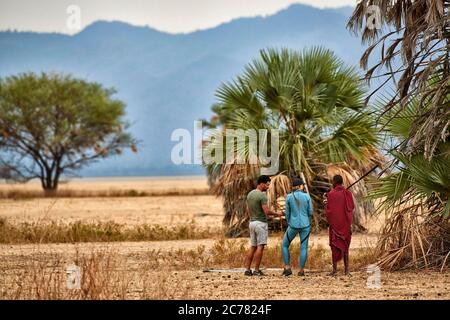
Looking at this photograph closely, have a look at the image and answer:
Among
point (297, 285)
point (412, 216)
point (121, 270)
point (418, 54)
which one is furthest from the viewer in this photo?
point (121, 270)

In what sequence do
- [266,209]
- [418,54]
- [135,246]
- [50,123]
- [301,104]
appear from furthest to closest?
[50,123] → [301,104] → [135,246] → [418,54] → [266,209]

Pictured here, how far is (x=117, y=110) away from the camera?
71.8m

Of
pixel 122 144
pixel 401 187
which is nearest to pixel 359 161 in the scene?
pixel 401 187

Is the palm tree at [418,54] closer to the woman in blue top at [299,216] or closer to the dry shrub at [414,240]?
the dry shrub at [414,240]

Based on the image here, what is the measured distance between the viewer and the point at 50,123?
66312 mm

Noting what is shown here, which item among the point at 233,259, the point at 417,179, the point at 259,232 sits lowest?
the point at 233,259

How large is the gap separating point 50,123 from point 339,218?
52609mm

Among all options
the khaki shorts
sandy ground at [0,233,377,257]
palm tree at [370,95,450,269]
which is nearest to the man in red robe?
palm tree at [370,95,450,269]

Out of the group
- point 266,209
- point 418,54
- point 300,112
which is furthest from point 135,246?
point 418,54

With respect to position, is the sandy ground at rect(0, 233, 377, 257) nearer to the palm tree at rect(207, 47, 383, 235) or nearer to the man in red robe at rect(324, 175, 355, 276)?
the palm tree at rect(207, 47, 383, 235)

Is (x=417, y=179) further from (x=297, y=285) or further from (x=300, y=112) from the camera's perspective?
(x=300, y=112)

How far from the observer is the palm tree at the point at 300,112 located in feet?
76.7

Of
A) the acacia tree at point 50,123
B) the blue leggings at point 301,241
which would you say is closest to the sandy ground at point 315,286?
the blue leggings at point 301,241
